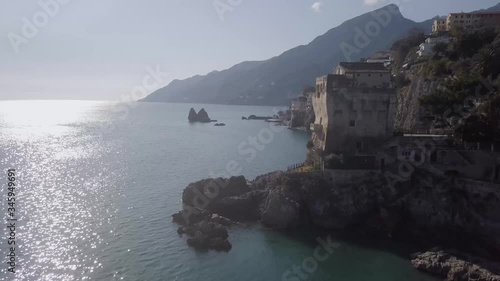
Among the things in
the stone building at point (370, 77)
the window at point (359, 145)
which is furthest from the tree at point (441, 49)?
the window at point (359, 145)

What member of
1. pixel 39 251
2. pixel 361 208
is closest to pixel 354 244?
pixel 361 208

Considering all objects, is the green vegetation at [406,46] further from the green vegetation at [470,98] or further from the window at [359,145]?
the window at [359,145]

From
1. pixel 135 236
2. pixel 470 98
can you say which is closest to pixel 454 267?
pixel 470 98

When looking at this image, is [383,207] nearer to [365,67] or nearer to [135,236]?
[365,67]

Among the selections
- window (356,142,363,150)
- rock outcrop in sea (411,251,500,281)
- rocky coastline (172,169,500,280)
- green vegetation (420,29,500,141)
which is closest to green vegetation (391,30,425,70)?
green vegetation (420,29,500,141)

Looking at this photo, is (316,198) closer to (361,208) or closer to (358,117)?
(361,208)

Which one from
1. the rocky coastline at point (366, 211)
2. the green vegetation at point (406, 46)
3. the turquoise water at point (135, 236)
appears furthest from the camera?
the green vegetation at point (406, 46)

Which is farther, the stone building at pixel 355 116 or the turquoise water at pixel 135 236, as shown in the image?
the stone building at pixel 355 116
